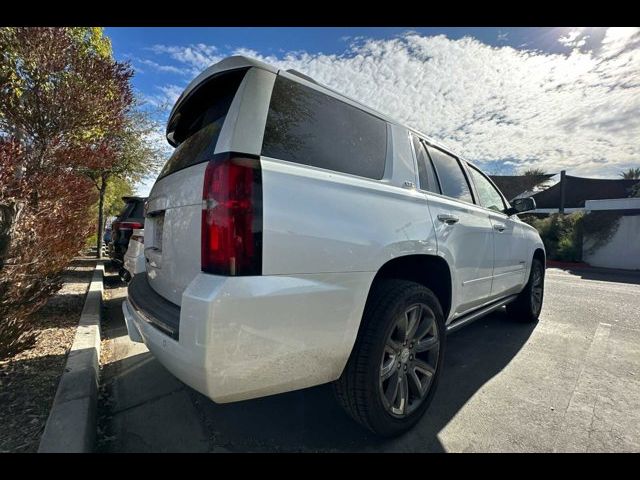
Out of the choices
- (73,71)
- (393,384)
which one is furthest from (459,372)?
(73,71)

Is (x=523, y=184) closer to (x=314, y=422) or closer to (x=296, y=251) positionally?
(x=314, y=422)

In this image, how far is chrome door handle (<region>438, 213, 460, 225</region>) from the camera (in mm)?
2424

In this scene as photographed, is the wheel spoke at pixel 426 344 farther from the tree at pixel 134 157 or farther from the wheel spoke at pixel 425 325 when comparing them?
the tree at pixel 134 157

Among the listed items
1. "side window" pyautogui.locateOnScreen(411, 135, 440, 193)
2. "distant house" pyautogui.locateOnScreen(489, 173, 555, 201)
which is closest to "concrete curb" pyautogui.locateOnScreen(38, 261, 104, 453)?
"side window" pyautogui.locateOnScreen(411, 135, 440, 193)

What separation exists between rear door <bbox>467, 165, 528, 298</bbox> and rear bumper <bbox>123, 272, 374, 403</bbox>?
7.26 ft

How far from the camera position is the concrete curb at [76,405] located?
1.79 meters

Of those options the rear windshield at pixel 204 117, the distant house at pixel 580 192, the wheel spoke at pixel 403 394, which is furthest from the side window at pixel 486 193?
the distant house at pixel 580 192

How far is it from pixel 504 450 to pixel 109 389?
2.85 m

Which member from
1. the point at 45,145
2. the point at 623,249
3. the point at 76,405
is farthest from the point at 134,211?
the point at 623,249

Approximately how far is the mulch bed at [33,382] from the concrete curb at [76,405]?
95mm

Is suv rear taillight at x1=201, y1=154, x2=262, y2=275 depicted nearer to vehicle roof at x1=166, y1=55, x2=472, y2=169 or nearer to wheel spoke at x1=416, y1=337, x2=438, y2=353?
vehicle roof at x1=166, y1=55, x2=472, y2=169

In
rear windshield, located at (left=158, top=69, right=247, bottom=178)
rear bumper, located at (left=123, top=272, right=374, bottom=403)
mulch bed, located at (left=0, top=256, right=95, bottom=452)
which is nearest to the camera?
rear bumper, located at (left=123, top=272, right=374, bottom=403)
